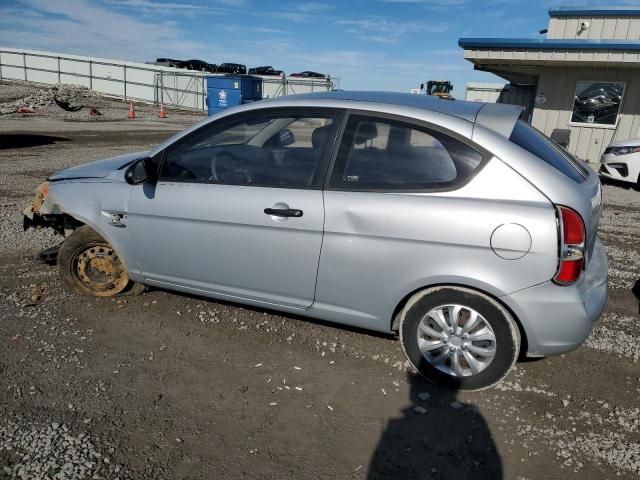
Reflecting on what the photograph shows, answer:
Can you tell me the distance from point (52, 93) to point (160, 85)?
260 inches

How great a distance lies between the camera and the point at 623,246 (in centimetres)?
603

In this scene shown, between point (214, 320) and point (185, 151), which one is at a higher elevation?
point (185, 151)

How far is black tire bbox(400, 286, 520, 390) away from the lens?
9.50ft

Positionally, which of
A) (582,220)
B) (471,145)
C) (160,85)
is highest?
(160,85)

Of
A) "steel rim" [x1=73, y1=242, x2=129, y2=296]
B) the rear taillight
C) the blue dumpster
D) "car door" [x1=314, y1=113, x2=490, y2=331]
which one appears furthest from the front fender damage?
the blue dumpster

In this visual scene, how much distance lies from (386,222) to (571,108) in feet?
42.7

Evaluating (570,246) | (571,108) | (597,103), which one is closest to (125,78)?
(571,108)

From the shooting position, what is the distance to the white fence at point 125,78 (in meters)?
32.1

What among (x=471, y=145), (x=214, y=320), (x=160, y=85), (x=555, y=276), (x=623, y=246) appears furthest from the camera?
(x=160, y=85)

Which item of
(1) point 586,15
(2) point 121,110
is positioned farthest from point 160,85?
(1) point 586,15

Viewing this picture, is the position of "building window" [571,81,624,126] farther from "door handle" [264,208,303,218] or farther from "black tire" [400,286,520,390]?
"door handle" [264,208,303,218]

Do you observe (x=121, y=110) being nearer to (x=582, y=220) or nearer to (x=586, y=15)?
(x=586, y=15)

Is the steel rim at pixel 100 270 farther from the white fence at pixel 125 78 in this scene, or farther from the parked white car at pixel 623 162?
the white fence at pixel 125 78

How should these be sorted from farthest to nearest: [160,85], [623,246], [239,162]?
[160,85], [623,246], [239,162]
